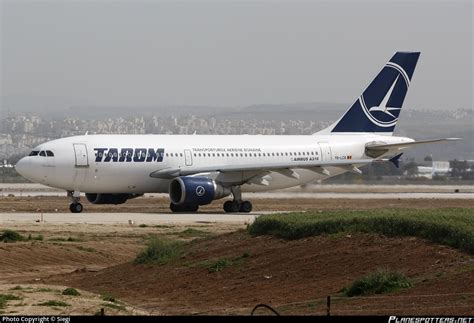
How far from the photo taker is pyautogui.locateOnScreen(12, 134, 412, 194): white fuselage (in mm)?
53875

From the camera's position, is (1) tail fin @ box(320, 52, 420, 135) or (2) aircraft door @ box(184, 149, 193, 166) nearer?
(2) aircraft door @ box(184, 149, 193, 166)

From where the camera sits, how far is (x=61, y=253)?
3534 centimetres

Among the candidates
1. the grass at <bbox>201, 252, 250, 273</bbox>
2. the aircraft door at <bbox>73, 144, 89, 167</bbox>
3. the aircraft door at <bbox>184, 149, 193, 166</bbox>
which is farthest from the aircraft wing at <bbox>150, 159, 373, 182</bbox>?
the grass at <bbox>201, 252, 250, 273</bbox>

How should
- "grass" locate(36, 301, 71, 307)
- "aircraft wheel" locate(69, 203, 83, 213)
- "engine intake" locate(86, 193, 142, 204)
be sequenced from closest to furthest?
1. "grass" locate(36, 301, 71, 307)
2. "aircraft wheel" locate(69, 203, 83, 213)
3. "engine intake" locate(86, 193, 142, 204)

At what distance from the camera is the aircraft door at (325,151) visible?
6162 cm

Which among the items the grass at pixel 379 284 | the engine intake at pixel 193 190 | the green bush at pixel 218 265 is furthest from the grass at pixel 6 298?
the engine intake at pixel 193 190

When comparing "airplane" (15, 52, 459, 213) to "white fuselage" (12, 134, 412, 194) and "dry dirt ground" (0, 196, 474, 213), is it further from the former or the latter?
"dry dirt ground" (0, 196, 474, 213)

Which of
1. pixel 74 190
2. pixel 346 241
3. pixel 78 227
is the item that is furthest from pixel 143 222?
pixel 346 241

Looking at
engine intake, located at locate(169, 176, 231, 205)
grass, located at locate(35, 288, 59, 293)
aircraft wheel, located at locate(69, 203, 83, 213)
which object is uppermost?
engine intake, located at locate(169, 176, 231, 205)

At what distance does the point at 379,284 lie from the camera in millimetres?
23938

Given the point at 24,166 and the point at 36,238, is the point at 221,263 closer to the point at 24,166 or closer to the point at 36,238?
the point at 36,238

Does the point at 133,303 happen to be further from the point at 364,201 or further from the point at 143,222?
the point at 364,201

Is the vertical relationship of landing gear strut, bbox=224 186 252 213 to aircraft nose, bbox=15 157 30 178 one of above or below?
below

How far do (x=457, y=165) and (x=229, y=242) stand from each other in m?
102
